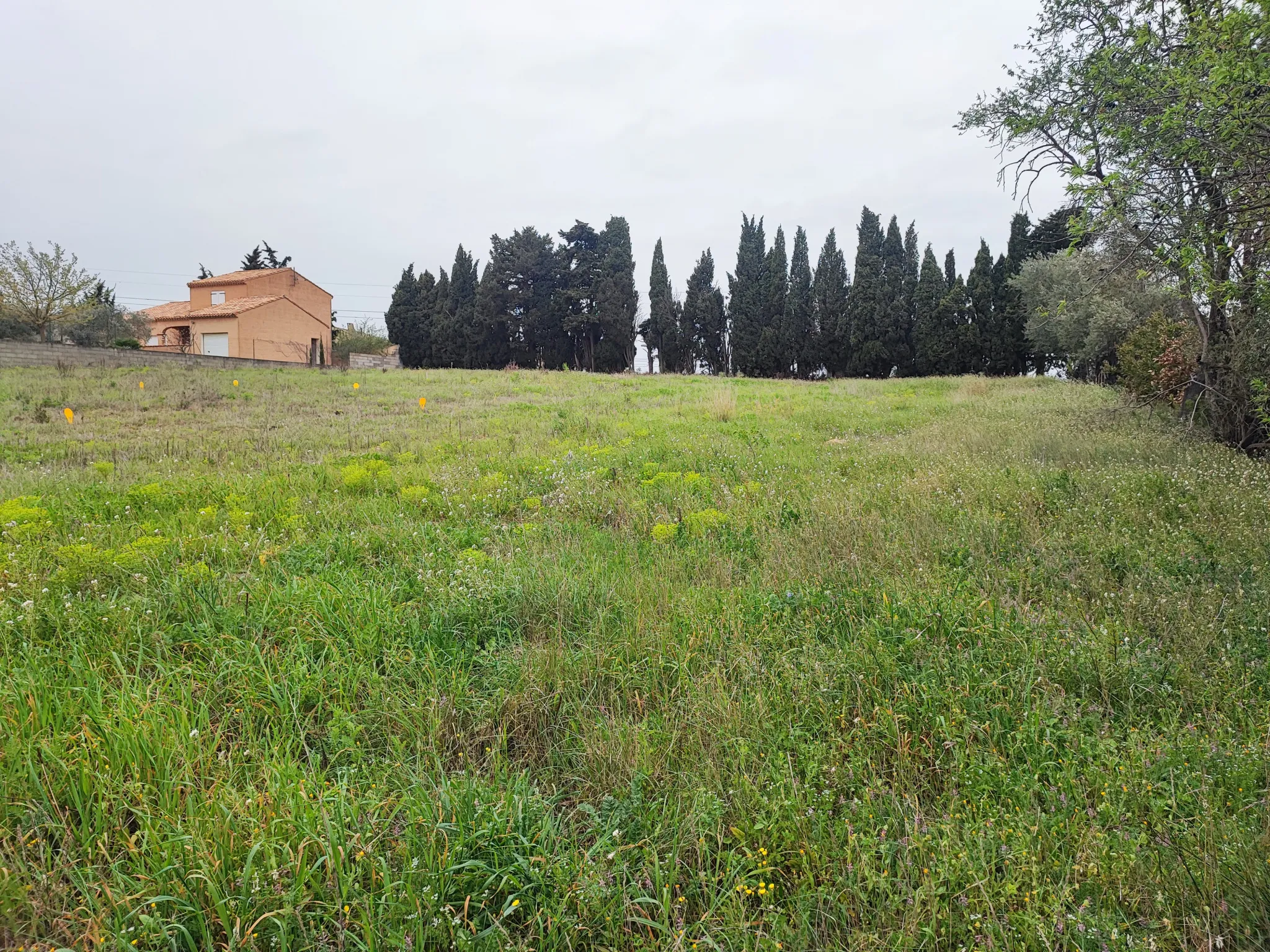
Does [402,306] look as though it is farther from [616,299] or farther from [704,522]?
[704,522]

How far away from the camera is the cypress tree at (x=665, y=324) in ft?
139

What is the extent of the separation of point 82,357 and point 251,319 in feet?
52.3

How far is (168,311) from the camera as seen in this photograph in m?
39.4

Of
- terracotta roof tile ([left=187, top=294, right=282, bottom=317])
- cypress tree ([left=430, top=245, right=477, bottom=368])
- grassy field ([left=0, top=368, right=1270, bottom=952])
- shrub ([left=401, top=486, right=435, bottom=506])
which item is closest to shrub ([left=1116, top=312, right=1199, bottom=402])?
grassy field ([left=0, top=368, right=1270, bottom=952])

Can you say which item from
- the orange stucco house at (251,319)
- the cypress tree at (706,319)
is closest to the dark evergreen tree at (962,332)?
the cypress tree at (706,319)

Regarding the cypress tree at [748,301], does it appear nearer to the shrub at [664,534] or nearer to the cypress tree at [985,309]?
the cypress tree at [985,309]

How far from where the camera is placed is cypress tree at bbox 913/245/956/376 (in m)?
32.1

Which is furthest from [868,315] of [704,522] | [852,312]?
[704,522]

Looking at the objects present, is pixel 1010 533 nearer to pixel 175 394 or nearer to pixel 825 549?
pixel 825 549

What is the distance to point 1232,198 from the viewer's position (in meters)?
5.31

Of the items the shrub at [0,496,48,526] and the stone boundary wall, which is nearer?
the shrub at [0,496,48,526]

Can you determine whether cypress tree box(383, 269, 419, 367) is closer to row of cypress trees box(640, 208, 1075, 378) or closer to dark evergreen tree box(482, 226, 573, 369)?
dark evergreen tree box(482, 226, 573, 369)

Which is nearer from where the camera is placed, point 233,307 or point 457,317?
point 233,307

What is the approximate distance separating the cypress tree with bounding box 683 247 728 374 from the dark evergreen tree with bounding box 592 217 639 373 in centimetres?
481
